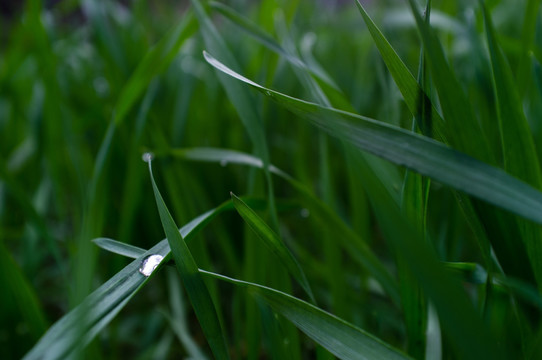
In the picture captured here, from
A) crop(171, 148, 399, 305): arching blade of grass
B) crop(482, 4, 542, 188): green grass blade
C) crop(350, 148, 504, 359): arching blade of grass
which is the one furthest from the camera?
crop(171, 148, 399, 305): arching blade of grass

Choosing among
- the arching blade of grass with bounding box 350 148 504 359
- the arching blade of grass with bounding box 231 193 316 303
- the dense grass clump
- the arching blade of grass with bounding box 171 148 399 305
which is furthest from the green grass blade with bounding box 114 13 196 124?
the arching blade of grass with bounding box 350 148 504 359

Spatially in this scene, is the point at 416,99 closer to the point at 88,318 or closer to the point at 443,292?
the point at 443,292

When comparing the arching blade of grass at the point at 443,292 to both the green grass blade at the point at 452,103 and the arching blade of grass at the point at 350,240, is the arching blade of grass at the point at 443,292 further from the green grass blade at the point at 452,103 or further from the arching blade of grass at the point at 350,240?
the arching blade of grass at the point at 350,240

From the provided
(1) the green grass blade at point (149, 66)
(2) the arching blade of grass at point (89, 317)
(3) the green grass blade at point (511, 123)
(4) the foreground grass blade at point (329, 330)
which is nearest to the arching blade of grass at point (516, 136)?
(3) the green grass blade at point (511, 123)

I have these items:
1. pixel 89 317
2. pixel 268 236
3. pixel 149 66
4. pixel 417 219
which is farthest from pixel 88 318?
pixel 149 66

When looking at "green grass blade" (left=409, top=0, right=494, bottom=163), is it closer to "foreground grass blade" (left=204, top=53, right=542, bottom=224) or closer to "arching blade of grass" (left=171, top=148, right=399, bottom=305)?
"foreground grass blade" (left=204, top=53, right=542, bottom=224)

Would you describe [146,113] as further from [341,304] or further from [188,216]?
[341,304]

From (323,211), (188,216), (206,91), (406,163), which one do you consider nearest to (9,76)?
(206,91)
